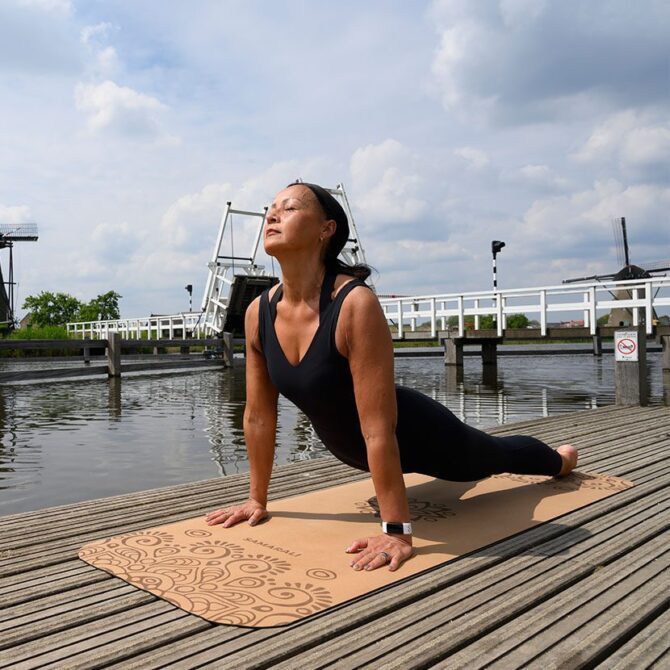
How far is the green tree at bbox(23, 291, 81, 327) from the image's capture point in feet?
187

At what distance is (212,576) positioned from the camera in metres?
2.25

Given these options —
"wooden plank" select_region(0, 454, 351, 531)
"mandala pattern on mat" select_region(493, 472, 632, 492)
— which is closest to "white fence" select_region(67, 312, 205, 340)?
"wooden plank" select_region(0, 454, 351, 531)

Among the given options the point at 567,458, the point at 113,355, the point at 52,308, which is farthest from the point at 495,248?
the point at 52,308

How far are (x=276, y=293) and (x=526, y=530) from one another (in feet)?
4.68

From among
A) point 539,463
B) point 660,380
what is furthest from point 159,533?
point 660,380

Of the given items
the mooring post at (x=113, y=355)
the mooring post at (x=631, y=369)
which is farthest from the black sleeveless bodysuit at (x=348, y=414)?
the mooring post at (x=113, y=355)

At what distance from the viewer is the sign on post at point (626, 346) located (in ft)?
27.6

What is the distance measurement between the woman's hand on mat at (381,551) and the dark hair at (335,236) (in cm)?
102

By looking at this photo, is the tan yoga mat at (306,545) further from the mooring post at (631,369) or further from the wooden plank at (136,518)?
the mooring post at (631,369)

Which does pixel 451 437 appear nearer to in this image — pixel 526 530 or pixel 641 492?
pixel 526 530

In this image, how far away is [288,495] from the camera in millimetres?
3711

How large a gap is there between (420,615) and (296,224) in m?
1.49

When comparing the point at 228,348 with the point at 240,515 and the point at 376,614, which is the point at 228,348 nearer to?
the point at 240,515

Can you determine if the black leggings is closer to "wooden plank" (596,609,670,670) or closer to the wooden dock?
the wooden dock
